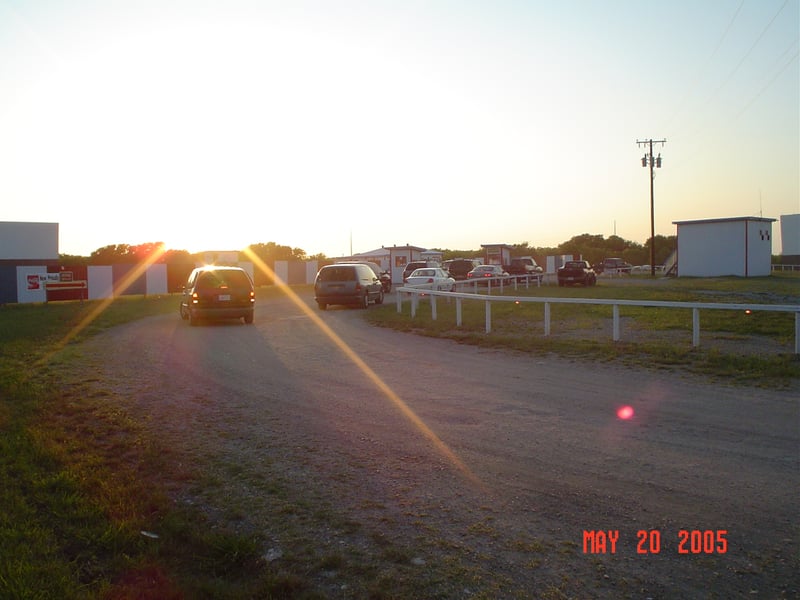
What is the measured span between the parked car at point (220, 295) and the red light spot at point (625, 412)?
44.1 feet

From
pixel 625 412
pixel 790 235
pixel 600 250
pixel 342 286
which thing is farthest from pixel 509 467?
pixel 600 250

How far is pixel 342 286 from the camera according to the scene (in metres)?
24.8

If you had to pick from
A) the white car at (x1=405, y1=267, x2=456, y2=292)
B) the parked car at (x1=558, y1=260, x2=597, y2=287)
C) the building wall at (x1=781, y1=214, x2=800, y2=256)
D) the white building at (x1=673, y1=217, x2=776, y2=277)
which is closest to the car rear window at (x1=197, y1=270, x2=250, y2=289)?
the white car at (x1=405, y1=267, x2=456, y2=292)

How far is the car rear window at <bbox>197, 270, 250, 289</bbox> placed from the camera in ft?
63.6

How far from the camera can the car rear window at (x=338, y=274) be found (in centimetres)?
2492

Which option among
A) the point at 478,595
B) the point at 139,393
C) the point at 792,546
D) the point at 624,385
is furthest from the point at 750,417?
the point at 139,393

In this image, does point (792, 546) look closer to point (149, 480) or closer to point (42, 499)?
point (149, 480)

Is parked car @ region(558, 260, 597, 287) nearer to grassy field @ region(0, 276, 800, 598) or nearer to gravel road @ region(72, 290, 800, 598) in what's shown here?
grassy field @ region(0, 276, 800, 598)

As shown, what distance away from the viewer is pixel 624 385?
9.26 m

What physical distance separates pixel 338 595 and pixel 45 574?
5.47ft
